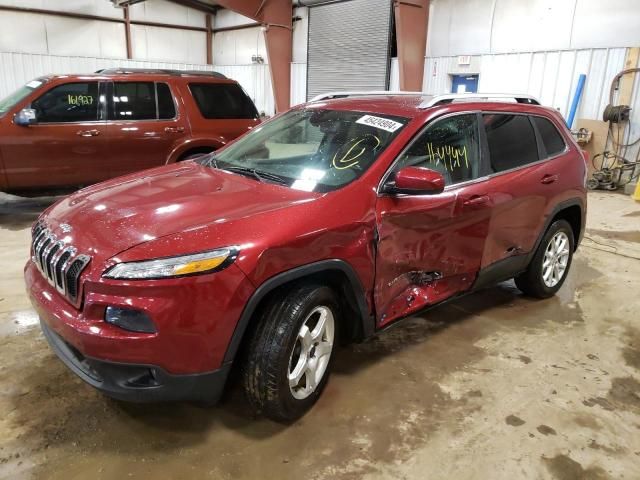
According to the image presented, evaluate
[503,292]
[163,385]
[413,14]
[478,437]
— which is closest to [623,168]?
[413,14]

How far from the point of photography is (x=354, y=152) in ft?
9.07

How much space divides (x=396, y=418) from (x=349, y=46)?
40.5 ft

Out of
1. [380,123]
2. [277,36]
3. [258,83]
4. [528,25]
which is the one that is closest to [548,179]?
[380,123]

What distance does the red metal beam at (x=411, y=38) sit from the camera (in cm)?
1124

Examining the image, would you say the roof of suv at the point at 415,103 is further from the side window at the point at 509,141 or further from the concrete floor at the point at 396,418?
the concrete floor at the point at 396,418

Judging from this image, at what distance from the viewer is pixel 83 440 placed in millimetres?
2301

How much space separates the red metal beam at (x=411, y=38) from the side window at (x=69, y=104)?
7.49m

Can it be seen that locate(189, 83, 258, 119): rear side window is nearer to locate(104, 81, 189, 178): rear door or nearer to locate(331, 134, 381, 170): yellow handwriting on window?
locate(104, 81, 189, 178): rear door

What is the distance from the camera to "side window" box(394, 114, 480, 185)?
2.83 metres

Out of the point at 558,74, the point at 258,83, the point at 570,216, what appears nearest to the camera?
the point at 570,216

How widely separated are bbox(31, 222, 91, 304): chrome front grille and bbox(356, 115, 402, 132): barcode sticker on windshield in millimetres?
1685

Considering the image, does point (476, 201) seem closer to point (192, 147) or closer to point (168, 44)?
point (192, 147)

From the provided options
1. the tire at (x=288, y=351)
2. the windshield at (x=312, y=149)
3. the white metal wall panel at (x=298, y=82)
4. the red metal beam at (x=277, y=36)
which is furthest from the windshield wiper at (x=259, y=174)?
the white metal wall panel at (x=298, y=82)

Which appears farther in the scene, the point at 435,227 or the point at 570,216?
the point at 570,216
